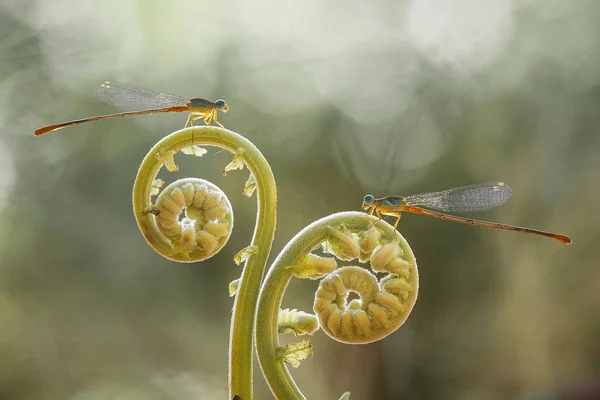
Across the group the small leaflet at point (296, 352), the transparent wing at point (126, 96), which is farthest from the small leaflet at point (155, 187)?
the transparent wing at point (126, 96)

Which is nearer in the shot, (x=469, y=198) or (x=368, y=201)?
(x=368, y=201)

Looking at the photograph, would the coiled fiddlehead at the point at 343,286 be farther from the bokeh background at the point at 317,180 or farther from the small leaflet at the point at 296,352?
the bokeh background at the point at 317,180

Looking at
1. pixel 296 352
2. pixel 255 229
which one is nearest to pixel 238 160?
pixel 255 229

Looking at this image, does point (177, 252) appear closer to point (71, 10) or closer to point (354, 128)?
point (354, 128)

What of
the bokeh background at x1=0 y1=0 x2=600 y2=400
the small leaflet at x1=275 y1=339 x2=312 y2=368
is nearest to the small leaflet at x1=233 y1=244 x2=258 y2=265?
the small leaflet at x1=275 y1=339 x2=312 y2=368

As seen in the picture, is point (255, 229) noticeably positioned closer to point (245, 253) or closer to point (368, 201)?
point (245, 253)
